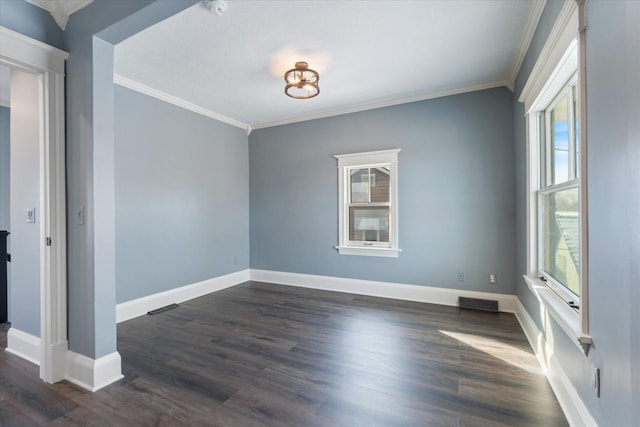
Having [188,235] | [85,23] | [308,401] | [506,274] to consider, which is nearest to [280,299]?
[188,235]

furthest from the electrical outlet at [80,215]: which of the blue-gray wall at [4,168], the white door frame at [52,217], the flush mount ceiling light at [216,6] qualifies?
the blue-gray wall at [4,168]

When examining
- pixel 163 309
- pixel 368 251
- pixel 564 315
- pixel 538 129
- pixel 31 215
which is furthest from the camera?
pixel 368 251

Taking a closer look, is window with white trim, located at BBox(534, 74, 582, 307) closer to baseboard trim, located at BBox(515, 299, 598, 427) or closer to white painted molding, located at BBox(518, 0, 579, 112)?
white painted molding, located at BBox(518, 0, 579, 112)

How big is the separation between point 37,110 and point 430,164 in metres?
4.05

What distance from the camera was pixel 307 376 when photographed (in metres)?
2.23

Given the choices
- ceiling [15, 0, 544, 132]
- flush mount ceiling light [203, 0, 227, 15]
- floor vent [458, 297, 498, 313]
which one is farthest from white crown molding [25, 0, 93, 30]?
floor vent [458, 297, 498, 313]

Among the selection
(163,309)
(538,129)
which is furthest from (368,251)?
(163,309)

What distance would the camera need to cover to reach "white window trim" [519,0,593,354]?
1.48 meters

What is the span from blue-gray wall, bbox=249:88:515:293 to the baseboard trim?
1.05 meters

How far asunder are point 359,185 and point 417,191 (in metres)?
0.90

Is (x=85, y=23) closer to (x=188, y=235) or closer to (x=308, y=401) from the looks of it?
(x=188, y=235)

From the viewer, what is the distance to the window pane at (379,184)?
14.3 feet

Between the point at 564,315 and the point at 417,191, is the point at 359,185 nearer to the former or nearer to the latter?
the point at 417,191

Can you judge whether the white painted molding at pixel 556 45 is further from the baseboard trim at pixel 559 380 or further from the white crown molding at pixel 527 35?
the baseboard trim at pixel 559 380
